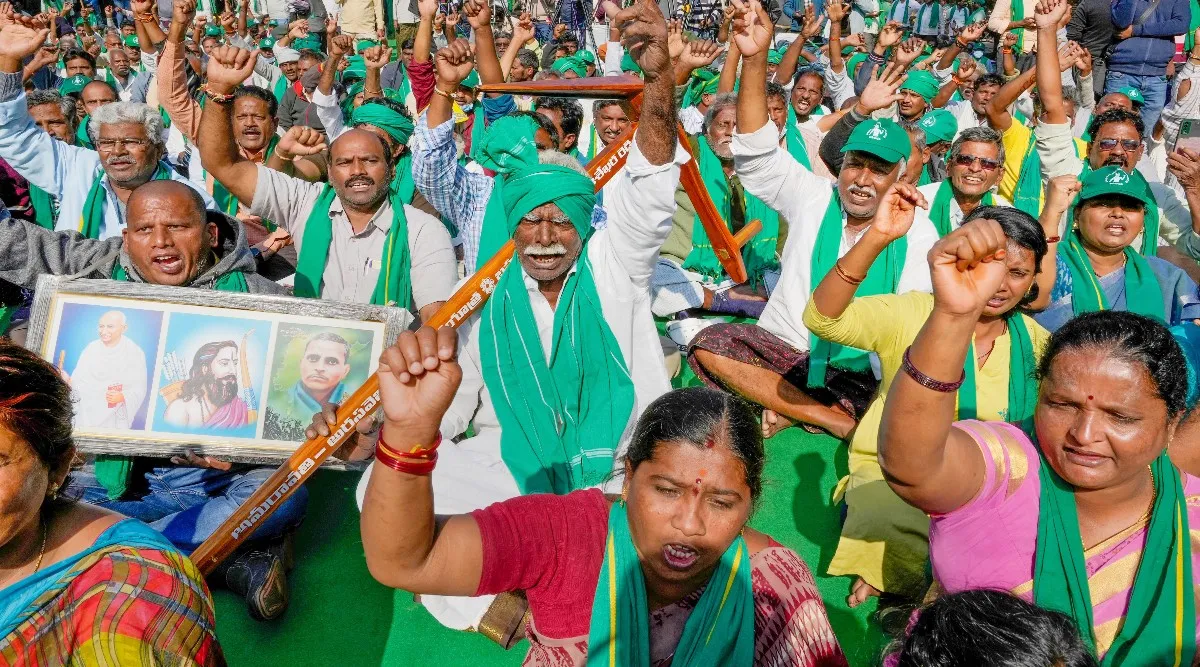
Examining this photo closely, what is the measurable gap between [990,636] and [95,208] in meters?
4.53

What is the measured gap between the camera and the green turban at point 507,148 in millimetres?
3494

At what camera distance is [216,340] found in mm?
3289

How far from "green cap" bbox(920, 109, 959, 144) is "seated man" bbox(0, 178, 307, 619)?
4.74 metres

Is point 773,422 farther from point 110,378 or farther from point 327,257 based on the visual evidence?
point 110,378

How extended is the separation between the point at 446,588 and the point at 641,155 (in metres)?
1.74

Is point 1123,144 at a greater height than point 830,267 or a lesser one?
greater

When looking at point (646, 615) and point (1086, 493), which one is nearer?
point (646, 615)

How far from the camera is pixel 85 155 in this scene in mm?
4598

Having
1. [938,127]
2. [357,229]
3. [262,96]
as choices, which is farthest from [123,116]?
[938,127]

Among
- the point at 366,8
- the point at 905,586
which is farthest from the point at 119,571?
the point at 366,8

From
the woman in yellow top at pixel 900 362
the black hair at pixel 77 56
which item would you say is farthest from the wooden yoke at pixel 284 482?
the black hair at pixel 77 56

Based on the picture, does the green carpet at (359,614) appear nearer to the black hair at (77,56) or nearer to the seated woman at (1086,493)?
the seated woman at (1086,493)

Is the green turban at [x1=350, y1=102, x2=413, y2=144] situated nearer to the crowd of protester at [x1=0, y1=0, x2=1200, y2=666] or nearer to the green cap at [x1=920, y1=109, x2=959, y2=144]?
the crowd of protester at [x1=0, y1=0, x2=1200, y2=666]

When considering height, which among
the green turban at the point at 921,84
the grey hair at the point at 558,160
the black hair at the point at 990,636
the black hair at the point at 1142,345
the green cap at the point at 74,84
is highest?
the green turban at the point at 921,84
